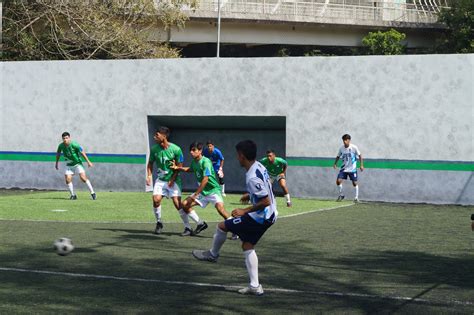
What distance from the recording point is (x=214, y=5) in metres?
56.2

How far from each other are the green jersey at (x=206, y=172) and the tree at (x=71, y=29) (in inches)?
1081

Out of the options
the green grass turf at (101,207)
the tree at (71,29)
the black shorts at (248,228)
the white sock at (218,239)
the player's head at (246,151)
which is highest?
the tree at (71,29)

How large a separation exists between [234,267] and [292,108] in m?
16.7

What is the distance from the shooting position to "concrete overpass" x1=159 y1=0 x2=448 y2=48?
5484 centimetres

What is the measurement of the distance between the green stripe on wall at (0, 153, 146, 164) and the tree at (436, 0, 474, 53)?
31.1m

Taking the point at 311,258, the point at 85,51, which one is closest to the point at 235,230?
the point at 311,258

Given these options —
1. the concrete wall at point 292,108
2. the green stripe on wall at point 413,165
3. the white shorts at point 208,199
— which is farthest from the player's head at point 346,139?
the white shorts at point 208,199

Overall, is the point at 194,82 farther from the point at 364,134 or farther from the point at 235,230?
the point at 235,230

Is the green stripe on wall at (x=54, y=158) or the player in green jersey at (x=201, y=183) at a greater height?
the player in green jersey at (x=201, y=183)

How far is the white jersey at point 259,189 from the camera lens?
10.0 metres

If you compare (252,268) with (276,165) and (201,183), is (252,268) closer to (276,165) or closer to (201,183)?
(201,183)

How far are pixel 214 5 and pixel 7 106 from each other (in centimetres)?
2679

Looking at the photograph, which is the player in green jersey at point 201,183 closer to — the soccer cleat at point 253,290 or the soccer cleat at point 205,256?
the soccer cleat at point 205,256

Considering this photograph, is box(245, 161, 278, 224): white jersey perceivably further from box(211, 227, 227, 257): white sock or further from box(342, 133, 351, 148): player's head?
box(342, 133, 351, 148): player's head
